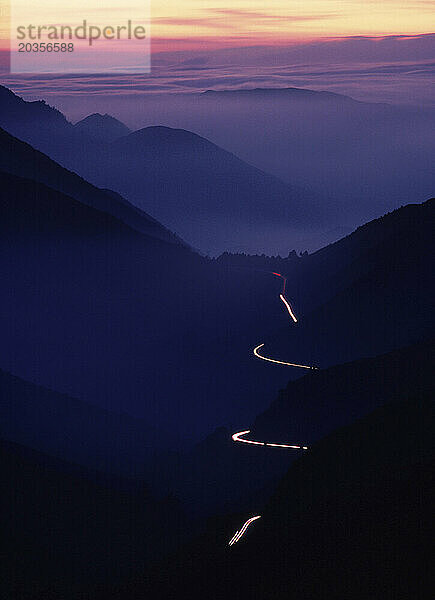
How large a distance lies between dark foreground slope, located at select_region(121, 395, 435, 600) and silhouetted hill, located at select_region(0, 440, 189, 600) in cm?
1204

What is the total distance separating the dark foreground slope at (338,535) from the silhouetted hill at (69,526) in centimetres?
1204

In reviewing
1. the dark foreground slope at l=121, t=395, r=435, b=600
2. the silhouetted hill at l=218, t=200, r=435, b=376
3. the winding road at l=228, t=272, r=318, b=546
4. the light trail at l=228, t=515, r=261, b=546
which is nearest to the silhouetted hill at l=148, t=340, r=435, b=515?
the winding road at l=228, t=272, r=318, b=546

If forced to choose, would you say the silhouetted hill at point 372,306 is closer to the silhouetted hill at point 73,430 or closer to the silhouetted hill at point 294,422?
the silhouetted hill at point 294,422

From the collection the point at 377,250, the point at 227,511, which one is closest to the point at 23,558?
the point at 227,511

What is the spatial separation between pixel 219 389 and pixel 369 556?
11705 cm

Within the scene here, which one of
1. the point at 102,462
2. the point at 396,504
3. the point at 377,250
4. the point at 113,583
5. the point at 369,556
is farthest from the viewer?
the point at 377,250

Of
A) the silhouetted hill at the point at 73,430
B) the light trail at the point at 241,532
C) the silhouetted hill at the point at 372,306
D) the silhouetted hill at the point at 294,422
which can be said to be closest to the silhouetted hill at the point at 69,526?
the silhouetted hill at the point at 294,422

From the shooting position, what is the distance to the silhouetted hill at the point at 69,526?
255 feet

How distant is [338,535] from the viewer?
51.4 meters

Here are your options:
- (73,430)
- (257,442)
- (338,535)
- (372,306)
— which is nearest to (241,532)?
(338,535)

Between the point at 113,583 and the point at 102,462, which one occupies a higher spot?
the point at 113,583

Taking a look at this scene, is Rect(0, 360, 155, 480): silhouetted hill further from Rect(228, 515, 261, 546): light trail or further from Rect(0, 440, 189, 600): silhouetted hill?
Rect(228, 515, 261, 546): light trail

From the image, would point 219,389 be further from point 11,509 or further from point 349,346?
point 11,509

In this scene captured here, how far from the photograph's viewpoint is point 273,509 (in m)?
67.1
